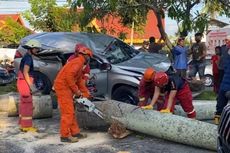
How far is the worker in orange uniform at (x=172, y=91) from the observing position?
7.57m

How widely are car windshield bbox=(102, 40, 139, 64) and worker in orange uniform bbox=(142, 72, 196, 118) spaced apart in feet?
7.86

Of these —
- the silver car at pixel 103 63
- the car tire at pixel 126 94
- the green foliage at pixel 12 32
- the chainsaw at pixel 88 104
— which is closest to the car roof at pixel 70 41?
the silver car at pixel 103 63

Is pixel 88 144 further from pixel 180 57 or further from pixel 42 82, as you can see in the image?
pixel 180 57

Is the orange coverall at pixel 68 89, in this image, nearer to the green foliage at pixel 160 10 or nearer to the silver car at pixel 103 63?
the silver car at pixel 103 63

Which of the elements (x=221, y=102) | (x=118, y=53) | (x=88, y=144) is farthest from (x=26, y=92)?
(x=221, y=102)

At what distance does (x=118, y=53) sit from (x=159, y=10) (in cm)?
301

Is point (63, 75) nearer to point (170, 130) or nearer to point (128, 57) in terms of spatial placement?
point (170, 130)

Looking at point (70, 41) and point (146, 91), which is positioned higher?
point (70, 41)

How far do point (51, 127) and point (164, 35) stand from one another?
249 inches

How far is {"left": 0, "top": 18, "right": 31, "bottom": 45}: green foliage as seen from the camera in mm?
35353

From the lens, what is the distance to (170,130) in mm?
7184

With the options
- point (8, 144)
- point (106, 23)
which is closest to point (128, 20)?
point (106, 23)

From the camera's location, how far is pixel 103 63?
1003 centimetres

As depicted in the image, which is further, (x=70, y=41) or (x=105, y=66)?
(x=70, y=41)
